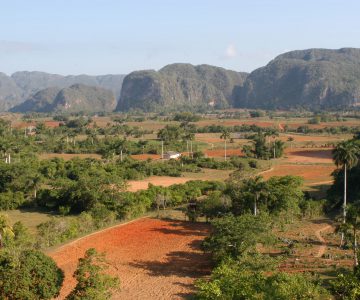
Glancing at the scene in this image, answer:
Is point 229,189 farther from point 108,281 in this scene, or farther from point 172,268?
point 108,281

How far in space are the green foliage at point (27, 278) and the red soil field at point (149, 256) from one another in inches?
82.5

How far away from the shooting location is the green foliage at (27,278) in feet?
72.4

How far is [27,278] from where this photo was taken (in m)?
22.3

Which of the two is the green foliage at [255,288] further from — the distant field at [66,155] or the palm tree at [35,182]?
the distant field at [66,155]

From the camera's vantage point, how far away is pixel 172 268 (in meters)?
28.9

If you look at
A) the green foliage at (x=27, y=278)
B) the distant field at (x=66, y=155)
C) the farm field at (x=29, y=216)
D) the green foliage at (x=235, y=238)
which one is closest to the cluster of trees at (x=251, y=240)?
the green foliage at (x=235, y=238)

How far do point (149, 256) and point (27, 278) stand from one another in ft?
33.8

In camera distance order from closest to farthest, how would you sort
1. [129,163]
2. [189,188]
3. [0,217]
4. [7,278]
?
[7,278]
[0,217]
[189,188]
[129,163]

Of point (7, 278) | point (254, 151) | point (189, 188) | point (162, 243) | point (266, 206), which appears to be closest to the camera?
point (7, 278)

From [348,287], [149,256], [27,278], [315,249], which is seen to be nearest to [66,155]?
[149,256]

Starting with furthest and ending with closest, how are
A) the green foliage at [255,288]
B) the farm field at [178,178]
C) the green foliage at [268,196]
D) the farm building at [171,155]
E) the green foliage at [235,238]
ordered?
1. the farm building at [171,155]
2. the farm field at [178,178]
3. the green foliage at [268,196]
4. the green foliage at [235,238]
5. the green foliage at [255,288]

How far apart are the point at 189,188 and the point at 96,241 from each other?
15.2 m

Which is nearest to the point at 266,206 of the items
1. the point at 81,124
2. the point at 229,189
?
the point at 229,189

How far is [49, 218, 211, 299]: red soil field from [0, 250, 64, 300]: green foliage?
2095 millimetres
